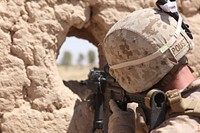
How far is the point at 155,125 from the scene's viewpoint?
163cm

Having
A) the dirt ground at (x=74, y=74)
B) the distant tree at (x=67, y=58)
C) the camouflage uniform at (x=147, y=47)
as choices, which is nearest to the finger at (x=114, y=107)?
the camouflage uniform at (x=147, y=47)

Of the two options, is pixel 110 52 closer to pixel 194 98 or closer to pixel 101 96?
pixel 194 98

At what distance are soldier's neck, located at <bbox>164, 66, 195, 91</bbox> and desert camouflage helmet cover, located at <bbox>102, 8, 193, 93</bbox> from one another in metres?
0.04

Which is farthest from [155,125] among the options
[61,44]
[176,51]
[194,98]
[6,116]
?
[61,44]

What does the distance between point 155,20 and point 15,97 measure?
1.51 m

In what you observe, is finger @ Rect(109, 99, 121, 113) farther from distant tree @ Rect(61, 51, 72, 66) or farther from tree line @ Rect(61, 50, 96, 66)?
distant tree @ Rect(61, 51, 72, 66)

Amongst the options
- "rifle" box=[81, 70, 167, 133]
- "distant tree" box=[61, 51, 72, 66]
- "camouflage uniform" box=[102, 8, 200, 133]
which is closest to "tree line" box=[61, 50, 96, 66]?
"distant tree" box=[61, 51, 72, 66]

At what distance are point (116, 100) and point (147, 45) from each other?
49 cm

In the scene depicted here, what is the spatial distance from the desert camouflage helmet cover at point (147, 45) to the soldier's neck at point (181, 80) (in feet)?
0.14

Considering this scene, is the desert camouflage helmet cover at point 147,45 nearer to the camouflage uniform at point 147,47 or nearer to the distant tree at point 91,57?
the camouflage uniform at point 147,47

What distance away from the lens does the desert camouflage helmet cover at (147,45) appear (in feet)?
5.47

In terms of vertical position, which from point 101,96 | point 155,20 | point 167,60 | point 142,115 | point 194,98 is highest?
point 155,20

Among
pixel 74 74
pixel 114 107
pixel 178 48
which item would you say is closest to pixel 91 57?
pixel 74 74

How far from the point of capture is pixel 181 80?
168cm
